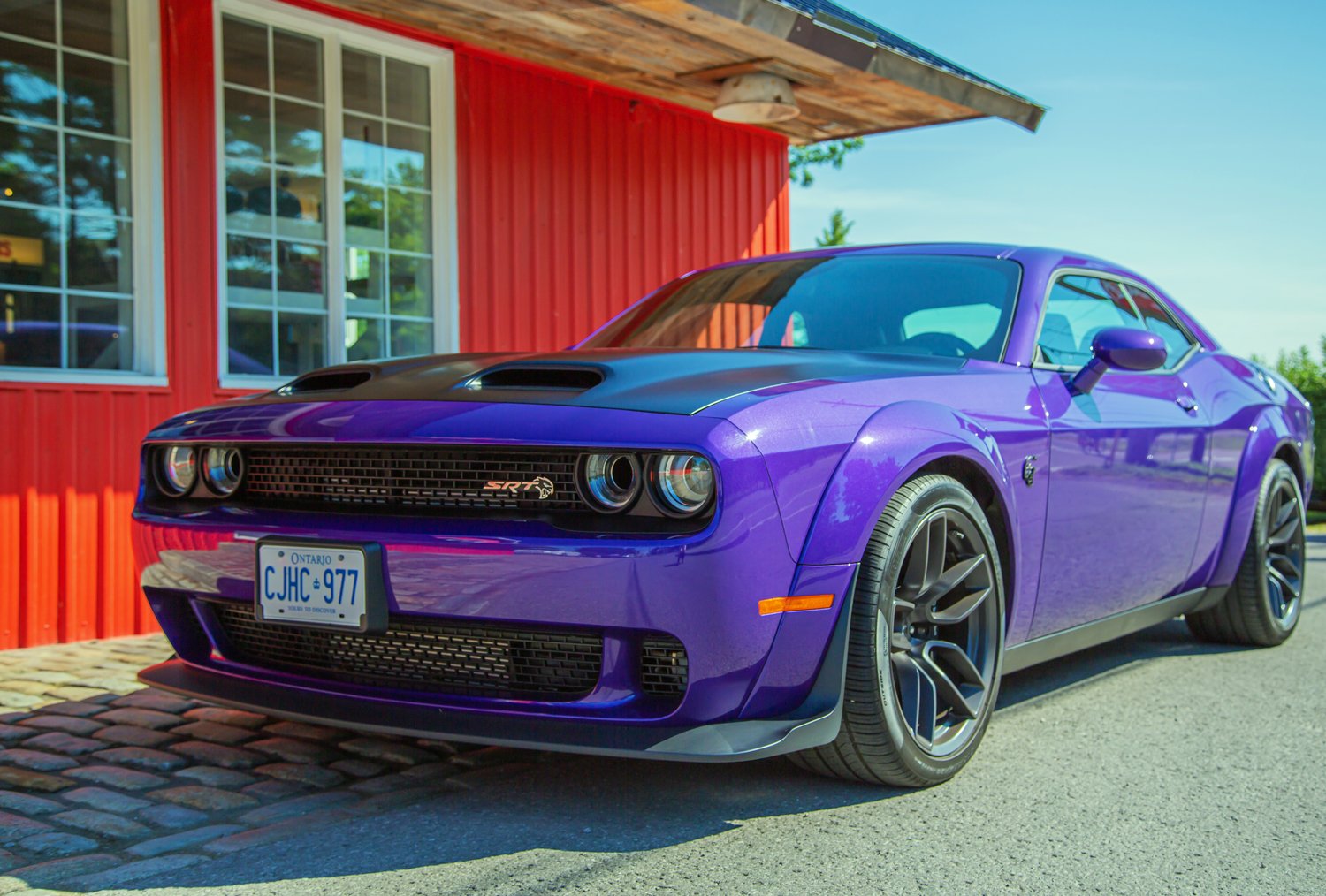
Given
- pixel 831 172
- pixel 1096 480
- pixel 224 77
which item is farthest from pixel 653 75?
pixel 831 172

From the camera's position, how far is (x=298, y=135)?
6.16m

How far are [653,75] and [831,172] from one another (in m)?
23.2

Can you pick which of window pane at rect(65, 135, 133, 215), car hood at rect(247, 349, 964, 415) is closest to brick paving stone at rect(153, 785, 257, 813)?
car hood at rect(247, 349, 964, 415)

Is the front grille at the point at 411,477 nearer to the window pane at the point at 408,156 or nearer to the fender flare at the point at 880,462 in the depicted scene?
the fender flare at the point at 880,462

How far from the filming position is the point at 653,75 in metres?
7.38

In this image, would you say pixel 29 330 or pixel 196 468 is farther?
pixel 29 330

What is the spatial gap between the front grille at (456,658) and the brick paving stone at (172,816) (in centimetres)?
36

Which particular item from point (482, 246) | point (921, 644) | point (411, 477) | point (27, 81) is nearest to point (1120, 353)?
point (921, 644)

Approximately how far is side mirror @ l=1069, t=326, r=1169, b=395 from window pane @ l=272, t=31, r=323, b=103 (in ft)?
13.5

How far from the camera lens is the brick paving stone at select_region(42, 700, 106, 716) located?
3797 mm

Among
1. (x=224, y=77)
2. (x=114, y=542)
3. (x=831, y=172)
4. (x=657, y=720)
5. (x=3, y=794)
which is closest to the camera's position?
(x=657, y=720)

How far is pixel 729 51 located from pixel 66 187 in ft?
11.2

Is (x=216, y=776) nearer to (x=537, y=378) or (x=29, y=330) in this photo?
(x=537, y=378)

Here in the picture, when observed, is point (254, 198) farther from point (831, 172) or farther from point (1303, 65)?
point (831, 172)
